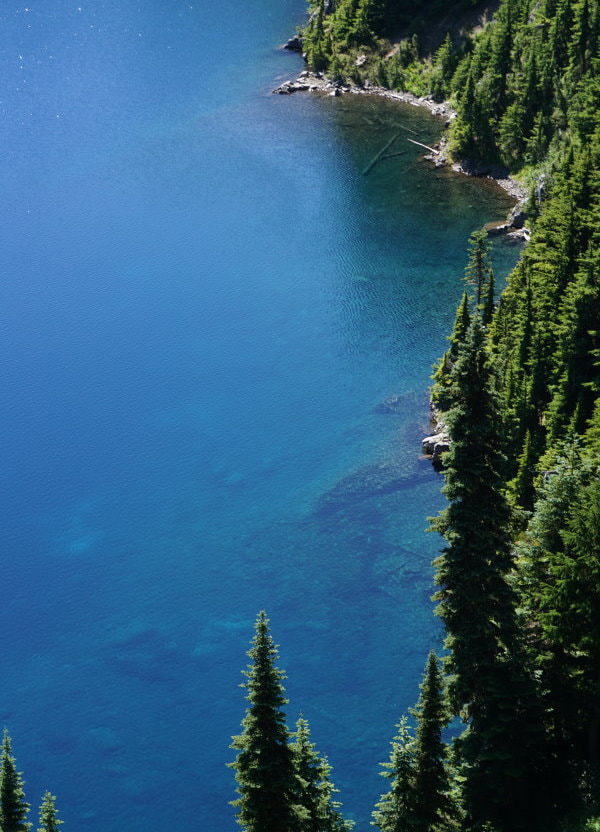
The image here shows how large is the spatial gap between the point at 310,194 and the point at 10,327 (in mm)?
45738

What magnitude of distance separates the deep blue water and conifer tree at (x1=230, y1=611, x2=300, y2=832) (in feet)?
68.8

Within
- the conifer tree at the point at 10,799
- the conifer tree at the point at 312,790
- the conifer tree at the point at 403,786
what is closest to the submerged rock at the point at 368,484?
the conifer tree at the point at 312,790

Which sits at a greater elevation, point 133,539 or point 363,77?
point 363,77

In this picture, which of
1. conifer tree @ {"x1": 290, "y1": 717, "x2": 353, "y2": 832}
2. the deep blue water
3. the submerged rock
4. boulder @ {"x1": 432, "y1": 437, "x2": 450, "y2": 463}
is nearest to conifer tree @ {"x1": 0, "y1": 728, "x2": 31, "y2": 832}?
conifer tree @ {"x1": 290, "y1": 717, "x2": 353, "y2": 832}

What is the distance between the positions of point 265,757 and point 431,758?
7.91 m

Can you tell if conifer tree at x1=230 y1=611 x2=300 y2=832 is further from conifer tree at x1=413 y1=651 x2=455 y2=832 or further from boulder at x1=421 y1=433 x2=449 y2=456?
boulder at x1=421 y1=433 x2=449 y2=456

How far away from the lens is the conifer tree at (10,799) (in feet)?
164

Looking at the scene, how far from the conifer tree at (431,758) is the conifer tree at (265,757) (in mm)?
5984

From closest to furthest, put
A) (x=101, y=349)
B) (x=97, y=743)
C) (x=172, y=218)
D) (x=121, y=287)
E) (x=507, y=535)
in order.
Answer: (x=507, y=535)
(x=97, y=743)
(x=101, y=349)
(x=121, y=287)
(x=172, y=218)

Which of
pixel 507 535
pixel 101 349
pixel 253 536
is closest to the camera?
pixel 507 535

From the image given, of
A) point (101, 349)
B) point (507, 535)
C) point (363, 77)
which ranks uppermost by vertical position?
point (363, 77)

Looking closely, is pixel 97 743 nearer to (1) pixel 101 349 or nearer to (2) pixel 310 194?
(1) pixel 101 349

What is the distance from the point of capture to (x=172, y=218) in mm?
143000

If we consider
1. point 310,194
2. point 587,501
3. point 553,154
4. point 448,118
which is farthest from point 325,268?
point 587,501
